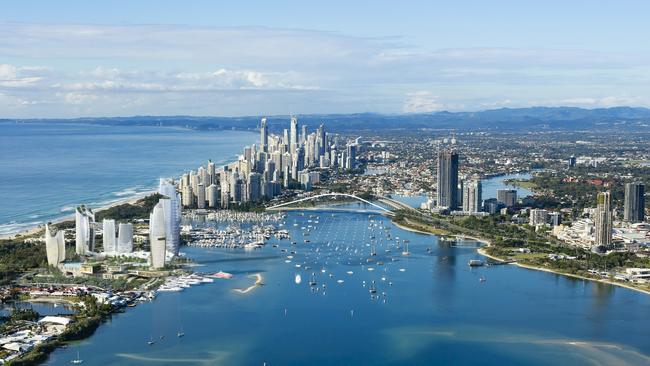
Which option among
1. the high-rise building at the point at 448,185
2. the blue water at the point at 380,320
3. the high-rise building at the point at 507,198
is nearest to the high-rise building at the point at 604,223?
the blue water at the point at 380,320

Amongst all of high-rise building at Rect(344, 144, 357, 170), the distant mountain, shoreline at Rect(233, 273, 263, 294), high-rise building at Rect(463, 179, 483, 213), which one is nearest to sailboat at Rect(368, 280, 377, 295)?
shoreline at Rect(233, 273, 263, 294)

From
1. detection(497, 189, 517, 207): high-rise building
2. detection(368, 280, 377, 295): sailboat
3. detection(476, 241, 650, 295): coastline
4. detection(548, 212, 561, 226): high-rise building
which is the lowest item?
detection(476, 241, 650, 295): coastline

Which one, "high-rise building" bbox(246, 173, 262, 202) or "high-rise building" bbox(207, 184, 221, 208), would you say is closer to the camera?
"high-rise building" bbox(207, 184, 221, 208)

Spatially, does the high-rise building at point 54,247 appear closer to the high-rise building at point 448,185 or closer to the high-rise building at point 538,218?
the high-rise building at point 538,218

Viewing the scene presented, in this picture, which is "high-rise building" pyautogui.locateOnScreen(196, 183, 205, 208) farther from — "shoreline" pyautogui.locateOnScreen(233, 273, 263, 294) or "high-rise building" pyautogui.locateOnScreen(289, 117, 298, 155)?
"high-rise building" pyautogui.locateOnScreen(289, 117, 298, 155)

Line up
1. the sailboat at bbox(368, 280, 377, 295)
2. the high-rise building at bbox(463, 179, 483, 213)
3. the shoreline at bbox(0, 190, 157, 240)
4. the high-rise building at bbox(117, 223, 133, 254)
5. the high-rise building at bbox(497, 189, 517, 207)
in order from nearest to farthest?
the sailboat at bbox(368, 280, 377, 295) < the high-rise building at bbox(117, 223, 133, 254) < the shoreline at bbox(0, 190, 157, 240) < the high-rise building at bbox(463, 179, 483, 213) < the high-rise building at bbox(497, 189, 517, 207)

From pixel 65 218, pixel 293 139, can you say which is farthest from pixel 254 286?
pixel 293 139
